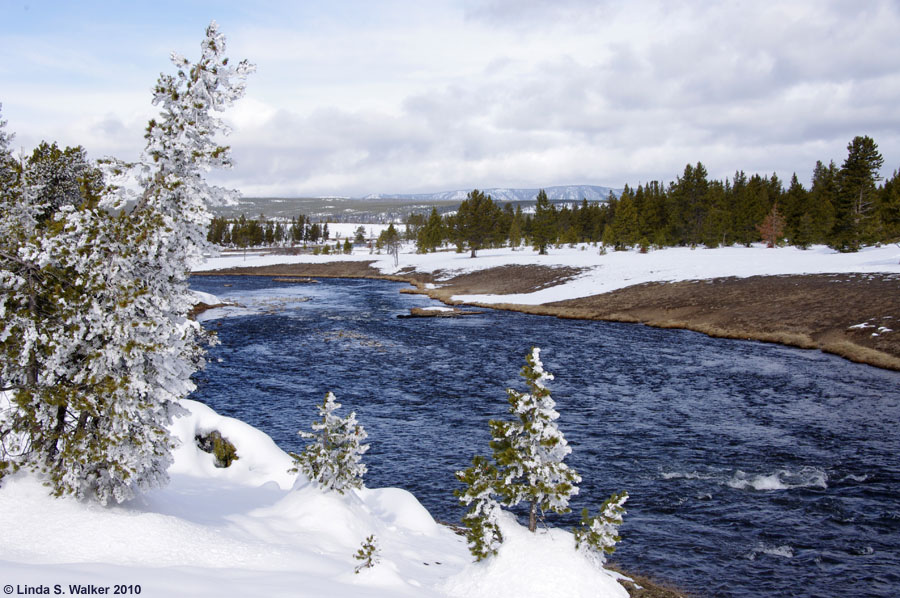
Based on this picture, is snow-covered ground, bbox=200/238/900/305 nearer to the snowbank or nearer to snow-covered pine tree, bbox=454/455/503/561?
the snowbank

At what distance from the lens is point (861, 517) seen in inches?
612

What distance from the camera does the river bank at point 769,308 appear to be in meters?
37.8

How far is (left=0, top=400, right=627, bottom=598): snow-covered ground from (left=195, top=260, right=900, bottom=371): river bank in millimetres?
31847

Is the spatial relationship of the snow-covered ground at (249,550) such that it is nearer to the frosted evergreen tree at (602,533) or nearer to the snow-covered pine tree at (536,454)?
the frosted evergreen tree at (602,533)

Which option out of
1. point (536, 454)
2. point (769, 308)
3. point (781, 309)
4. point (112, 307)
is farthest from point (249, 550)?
point (769, 308)

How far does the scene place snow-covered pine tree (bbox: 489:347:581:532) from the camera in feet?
35.6

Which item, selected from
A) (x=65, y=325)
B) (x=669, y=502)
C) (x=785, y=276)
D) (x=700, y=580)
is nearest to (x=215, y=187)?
(x=65, y=325)

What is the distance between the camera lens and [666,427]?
2364 cm

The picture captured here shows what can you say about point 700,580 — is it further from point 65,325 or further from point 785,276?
point 785,276

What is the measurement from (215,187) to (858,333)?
139 ft

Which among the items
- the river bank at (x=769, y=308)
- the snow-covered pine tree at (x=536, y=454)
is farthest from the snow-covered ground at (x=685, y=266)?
the snow-covered pine tree at (x=536, y=454)

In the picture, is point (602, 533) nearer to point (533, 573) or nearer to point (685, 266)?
point (533, 573)

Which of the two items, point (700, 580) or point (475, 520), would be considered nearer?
point (475, 520)

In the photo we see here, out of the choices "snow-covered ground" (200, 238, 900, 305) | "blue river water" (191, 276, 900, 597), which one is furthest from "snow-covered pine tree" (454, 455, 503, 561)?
"snow-covered ground" (200, 238, 900, 305)
